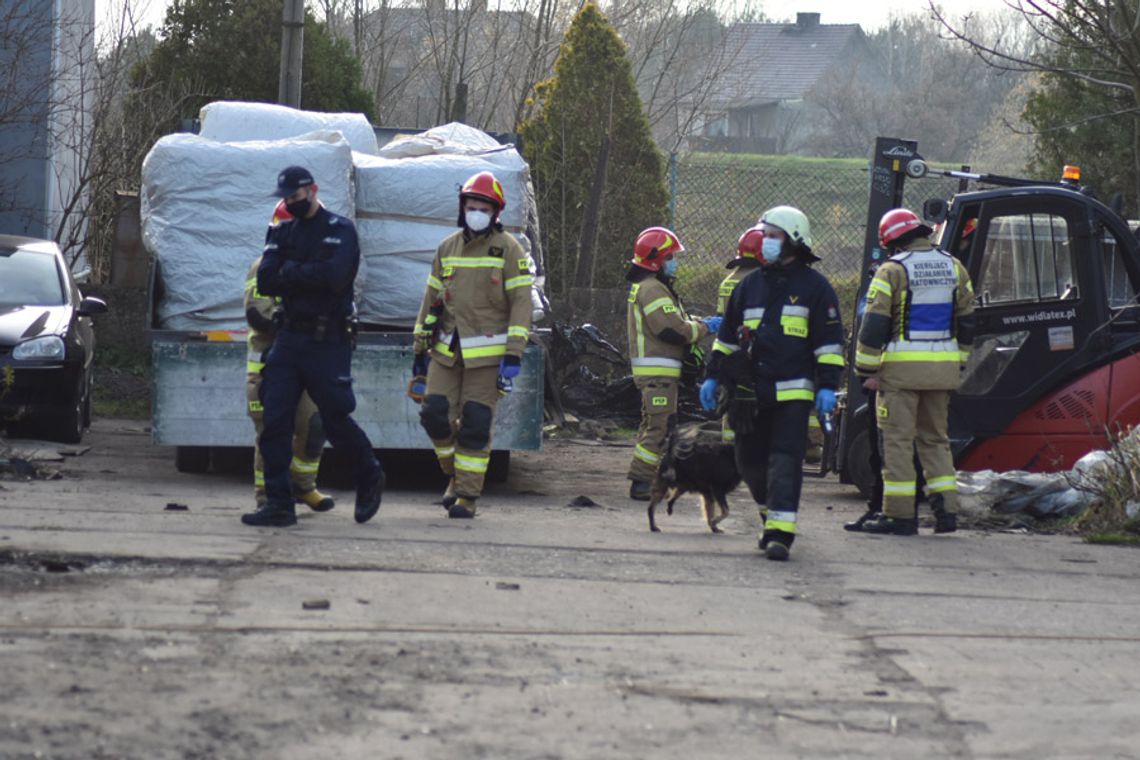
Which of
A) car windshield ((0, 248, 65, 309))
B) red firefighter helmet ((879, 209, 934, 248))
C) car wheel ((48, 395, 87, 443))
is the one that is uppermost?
red firefighter helmet ((879, 209, 934, 248))

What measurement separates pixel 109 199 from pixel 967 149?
38011 mm

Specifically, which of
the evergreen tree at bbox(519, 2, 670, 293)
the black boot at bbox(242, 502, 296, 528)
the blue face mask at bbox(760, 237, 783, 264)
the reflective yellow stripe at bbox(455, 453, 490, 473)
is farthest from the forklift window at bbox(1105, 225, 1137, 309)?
the evergreen tree at bbox(519, 2, 670, 293)

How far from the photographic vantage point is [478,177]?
8.52 meters

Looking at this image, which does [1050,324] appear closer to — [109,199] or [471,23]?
[109,199]

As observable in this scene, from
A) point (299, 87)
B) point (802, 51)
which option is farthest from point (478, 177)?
point (802, 51)

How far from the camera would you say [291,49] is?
1598 cm

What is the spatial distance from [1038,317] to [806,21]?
55660 millimetres

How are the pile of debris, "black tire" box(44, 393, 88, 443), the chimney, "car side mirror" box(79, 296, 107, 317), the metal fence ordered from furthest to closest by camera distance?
1. the chimney
2. the metal fence
3. the pile of debris
4. "car side mirror" box(79, 296, 107, 317)
5. "black tire" box(44, 393, 88, 443)

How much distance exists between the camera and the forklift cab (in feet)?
33.0

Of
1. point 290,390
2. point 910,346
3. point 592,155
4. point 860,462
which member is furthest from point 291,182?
point 592,155

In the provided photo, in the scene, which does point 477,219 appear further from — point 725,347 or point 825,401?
point 825,401

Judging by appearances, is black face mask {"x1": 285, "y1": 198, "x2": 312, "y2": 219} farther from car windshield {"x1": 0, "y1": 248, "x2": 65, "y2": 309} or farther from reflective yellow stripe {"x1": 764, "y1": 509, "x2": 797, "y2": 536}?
car windshield {"x1": 0, "y1": 248, "x2": 65, "y2": 309}

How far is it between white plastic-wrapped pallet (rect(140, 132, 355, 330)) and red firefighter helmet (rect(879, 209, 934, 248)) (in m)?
3.33

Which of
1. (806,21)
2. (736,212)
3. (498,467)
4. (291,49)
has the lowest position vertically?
(498,467)
